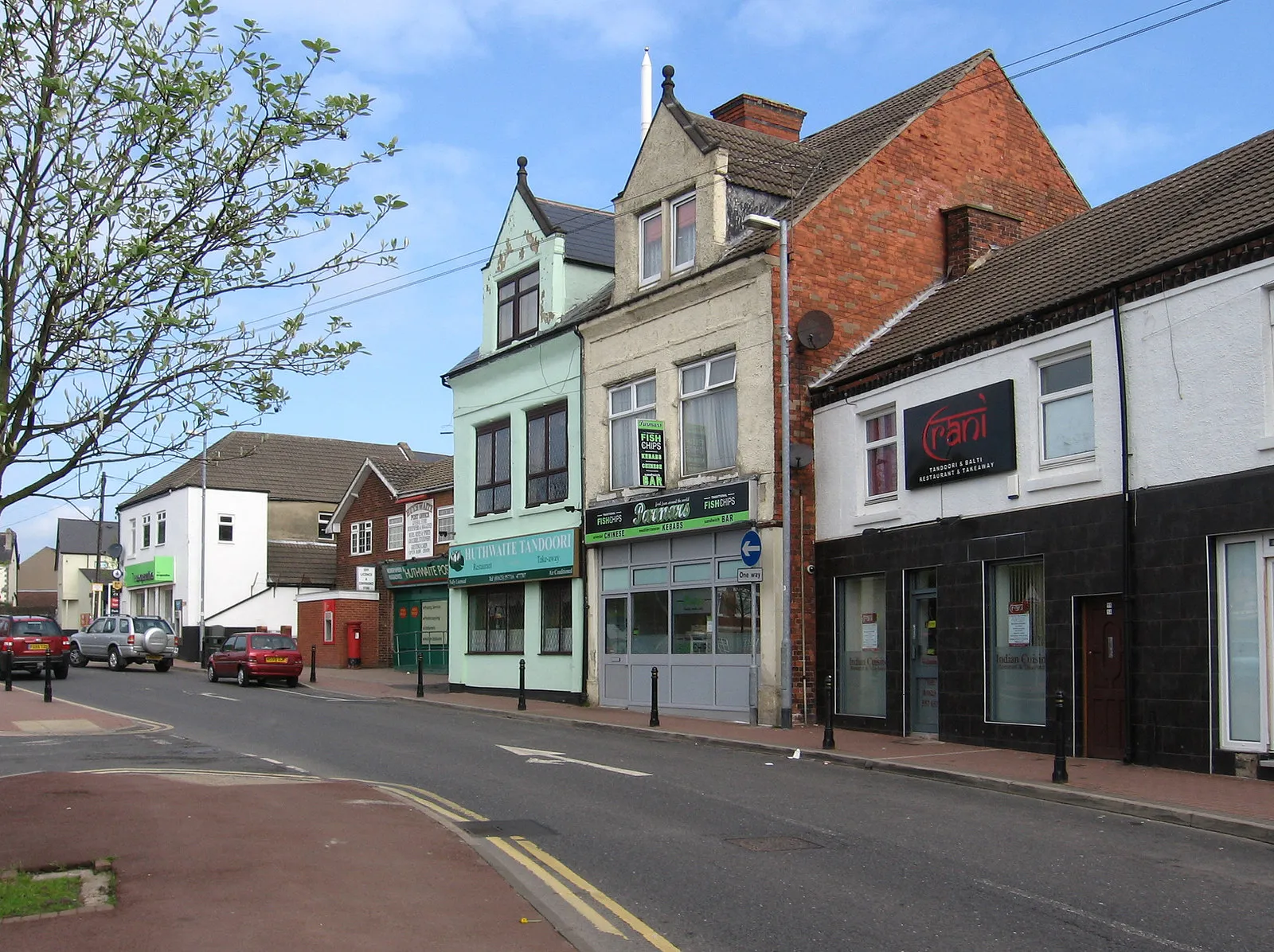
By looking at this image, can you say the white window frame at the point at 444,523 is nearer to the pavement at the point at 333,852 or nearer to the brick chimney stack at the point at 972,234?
the brick chimney stack at the point at 972,234

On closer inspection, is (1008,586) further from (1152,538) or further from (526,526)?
(526,526)

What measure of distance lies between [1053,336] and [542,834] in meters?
10.1

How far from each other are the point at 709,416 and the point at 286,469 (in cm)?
3716

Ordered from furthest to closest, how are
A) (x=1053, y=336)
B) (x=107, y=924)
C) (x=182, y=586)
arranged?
(x=182, y=586), (x=1053, y=336), (x=107, y=924)

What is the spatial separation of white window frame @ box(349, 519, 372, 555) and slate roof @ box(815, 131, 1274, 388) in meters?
26.0

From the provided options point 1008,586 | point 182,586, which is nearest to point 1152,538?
point 1008,586

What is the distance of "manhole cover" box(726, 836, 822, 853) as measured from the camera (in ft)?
32.7

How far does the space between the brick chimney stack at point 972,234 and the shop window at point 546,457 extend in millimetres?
8782

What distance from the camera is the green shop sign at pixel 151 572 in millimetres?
54031

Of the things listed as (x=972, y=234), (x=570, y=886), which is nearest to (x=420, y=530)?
(x=972, y=234)

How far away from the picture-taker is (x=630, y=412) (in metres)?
25.1

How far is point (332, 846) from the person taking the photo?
30.8 ft

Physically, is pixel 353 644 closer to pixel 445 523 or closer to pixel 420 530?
pixel 420 530

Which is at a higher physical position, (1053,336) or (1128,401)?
(1053,336)
